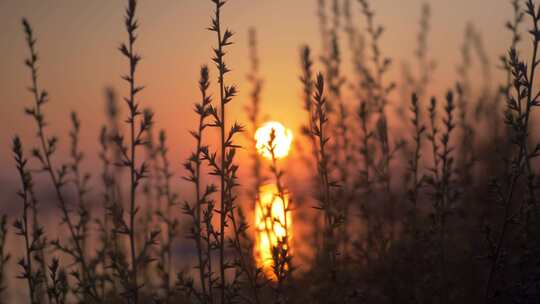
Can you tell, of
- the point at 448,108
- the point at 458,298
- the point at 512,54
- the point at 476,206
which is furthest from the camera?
the point at 476,206

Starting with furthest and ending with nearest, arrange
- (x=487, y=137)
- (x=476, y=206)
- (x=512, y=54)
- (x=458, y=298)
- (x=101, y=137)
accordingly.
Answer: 1. (x=487, y=137)
2. (x=476, y=206)
3. (x=101, y=137)
4. (x=458, y=298)
5. (x=512, y=54)

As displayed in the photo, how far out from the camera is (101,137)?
Result: 19.8 ft

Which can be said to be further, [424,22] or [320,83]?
[424,22]

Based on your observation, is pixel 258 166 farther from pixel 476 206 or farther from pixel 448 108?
pixel 476 206

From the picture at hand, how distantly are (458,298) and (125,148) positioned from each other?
3166 mm

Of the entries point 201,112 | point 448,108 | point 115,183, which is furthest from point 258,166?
point 201,112

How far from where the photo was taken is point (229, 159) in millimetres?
3930

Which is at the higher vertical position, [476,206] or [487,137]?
[487,137]

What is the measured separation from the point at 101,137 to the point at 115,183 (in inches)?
19.7

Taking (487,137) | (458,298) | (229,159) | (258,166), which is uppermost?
(487,137)

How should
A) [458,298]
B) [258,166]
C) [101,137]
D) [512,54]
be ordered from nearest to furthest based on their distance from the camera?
[512,54], [458,298], [101,137], [258,166]

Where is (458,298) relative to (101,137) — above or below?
below

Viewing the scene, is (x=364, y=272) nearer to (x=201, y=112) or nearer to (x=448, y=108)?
(x=448, y=108)

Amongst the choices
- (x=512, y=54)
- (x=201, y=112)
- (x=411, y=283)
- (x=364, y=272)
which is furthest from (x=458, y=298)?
(x=201, y=112)
